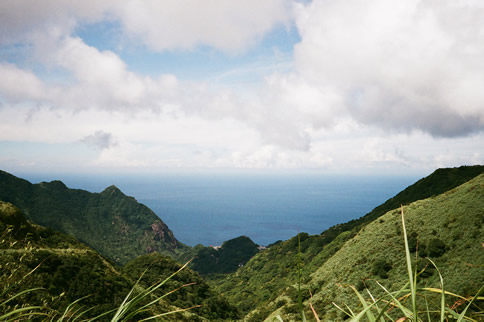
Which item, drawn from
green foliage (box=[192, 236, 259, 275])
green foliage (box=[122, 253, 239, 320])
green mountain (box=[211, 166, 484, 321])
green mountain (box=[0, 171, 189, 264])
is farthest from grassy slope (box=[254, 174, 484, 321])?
green mountain (box=[0, 171, 189, 264])

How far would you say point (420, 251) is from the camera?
119 ft

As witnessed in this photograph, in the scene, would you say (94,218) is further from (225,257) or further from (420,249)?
(420,249)

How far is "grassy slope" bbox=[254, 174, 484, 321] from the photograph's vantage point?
30.6 m

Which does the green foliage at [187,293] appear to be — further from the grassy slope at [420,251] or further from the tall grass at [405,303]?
the tall grass at [405,303]

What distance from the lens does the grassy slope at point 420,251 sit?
30625 millimetres

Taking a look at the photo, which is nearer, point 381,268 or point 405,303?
point 405,303

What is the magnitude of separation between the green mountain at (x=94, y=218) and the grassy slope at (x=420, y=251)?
5294 inches

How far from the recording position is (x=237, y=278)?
365 ft

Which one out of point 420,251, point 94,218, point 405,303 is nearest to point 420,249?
point 420,251

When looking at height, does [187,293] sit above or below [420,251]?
below

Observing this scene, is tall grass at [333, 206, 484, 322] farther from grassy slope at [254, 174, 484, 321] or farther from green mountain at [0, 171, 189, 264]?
green mountain at [0, 171, 189, 264]

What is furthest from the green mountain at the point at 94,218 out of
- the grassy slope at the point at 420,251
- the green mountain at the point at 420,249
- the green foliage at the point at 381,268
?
the green foliage at the point at 381,268

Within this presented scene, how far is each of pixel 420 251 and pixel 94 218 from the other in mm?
189527

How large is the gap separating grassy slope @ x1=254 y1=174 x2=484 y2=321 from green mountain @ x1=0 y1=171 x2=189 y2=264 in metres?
134
